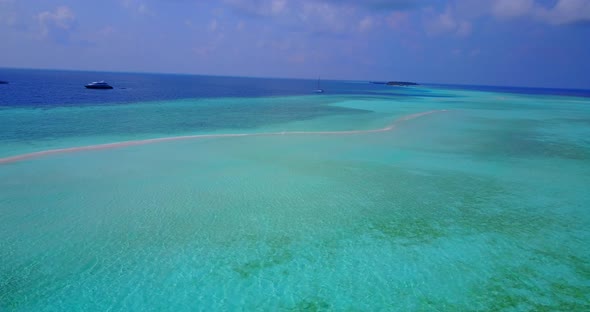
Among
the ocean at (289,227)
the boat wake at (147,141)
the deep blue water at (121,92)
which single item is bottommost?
the ocean at (289,227)

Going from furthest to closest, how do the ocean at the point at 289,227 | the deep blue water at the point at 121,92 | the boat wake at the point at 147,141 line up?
the deep blue water at the point at 121,92 → the boat wake at the point at 147,141 → the ocean at the point at 289,227

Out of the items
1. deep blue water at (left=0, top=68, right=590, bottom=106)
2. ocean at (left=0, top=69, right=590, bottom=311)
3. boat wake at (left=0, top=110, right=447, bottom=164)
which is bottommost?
ocean at (left=0, top=69, right=590, bottom=311)

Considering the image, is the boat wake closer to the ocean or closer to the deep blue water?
the ocean

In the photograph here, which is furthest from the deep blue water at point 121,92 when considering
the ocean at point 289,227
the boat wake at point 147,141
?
the ocean at point 289,227

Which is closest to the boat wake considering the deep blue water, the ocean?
the ocean

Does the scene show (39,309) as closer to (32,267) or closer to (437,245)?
(32,267)

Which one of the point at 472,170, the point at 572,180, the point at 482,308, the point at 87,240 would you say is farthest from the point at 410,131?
the point at 87,240

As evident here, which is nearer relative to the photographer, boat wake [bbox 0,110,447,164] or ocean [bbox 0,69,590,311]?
ocean [bbox 0,69,590,311]

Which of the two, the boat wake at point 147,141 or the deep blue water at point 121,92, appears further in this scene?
the deep blue water at point 121,92

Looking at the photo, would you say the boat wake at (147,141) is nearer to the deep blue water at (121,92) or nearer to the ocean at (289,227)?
the ocean at (289,227)
